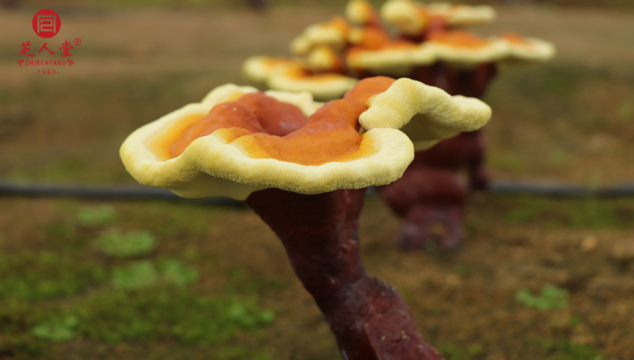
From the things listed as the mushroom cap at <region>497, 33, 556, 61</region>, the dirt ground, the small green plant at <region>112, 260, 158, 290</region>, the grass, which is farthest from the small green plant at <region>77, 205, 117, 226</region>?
the mushroom cap at <region>497, 33, 556, 61</region>

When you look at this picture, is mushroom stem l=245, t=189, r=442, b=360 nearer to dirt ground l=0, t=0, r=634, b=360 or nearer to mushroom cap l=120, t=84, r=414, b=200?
mushroom cap l=120, t=84, r=414, b=200

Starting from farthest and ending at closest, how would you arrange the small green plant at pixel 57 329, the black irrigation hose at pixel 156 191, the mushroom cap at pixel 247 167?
the black irrigation hose at pixel 156 191 < the small green plant at pixel 57 329 < the mushroom cap at pixel 247 167

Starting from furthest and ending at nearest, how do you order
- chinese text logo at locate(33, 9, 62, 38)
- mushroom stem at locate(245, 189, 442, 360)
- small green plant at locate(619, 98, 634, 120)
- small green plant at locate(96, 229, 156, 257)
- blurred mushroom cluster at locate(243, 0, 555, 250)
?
1. chinese text logo at locate(33, 9, 62, 38)
2. small green plant at locate(619, 98, 634, 120)
3. small green plant at locate(96, 229, 156, 257)
4. blurred mushroom cluster at locate(243, 0, 555, 250)
5. mushroom stem at locate(245, 189, 442, 360)

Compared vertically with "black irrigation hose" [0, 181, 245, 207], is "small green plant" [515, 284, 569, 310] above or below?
below

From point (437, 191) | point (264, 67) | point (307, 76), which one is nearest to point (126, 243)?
point (264, 67)

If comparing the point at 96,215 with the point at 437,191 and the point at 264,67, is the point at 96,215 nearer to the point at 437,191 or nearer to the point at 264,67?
the point at 264,67

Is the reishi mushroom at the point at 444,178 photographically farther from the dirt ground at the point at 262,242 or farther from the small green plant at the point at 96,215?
the small green plant at the point at 96,215

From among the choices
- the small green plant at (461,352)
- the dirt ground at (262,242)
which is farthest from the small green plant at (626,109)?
the small green plant at (461,352)
